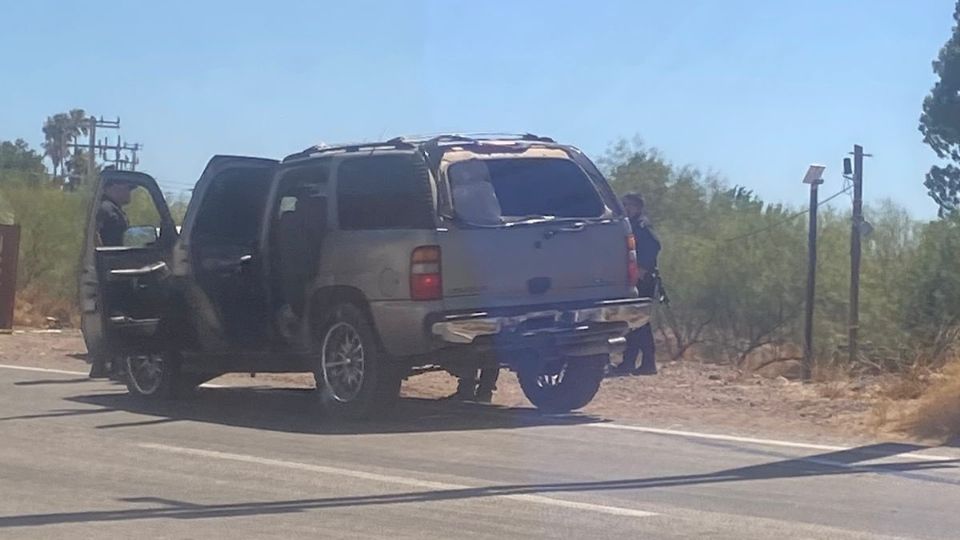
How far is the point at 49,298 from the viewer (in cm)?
2731

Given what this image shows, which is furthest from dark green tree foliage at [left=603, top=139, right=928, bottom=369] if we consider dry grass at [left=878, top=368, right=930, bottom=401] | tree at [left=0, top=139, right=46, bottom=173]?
tree at [left=0, top=139, right=46, bottom=173]

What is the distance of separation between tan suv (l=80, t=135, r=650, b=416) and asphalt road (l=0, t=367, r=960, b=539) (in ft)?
1.80

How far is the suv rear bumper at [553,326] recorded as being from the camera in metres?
11.9

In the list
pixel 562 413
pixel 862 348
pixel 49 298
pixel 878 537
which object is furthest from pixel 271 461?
pixel 49 298

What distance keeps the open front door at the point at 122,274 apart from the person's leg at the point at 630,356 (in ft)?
14.2

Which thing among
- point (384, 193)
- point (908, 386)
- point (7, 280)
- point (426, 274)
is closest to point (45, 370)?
point (7, 280)

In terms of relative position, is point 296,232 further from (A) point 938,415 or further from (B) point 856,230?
(B) point 856,230

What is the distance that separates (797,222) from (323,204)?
1882 centimetres

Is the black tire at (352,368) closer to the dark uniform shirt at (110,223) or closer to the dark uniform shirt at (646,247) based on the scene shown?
the dark uniform shirt at (110,223)

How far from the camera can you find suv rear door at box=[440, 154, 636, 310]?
11977 millimetres

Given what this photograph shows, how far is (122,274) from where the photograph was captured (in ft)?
47.1

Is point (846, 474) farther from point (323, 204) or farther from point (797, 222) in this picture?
point (797, 222)

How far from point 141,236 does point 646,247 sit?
15.3 feet

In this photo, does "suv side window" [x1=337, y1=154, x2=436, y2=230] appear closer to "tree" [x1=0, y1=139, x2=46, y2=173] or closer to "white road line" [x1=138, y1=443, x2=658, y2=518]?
"white road line" [x1=138, y1=443, x2=658, y2=518]
